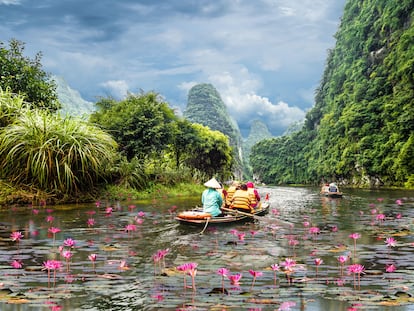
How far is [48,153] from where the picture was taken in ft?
54.1

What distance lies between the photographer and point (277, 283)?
5789 mm

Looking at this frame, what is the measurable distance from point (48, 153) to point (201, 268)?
37.9ft

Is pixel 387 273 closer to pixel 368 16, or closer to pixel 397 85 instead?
pixel 397 85

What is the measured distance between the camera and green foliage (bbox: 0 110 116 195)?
1642 centimetres

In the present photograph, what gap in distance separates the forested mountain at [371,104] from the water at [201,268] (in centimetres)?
3677

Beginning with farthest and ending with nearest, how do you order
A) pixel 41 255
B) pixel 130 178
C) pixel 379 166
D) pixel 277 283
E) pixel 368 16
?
pixel 368 16 → pixel 379 166 → pixel 130 178 → pixel 41 255 → pixel 277 283

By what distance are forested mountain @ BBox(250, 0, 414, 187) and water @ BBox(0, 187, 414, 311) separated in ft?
121

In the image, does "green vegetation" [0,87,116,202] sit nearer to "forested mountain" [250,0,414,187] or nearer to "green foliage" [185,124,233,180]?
"green foliage" [185,124,233,180]

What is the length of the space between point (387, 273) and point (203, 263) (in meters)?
2.87

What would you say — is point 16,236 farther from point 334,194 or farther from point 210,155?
point 210,155

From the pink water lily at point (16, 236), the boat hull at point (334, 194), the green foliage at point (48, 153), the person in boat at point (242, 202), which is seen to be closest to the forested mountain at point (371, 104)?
the boat hull at point (334, 194)

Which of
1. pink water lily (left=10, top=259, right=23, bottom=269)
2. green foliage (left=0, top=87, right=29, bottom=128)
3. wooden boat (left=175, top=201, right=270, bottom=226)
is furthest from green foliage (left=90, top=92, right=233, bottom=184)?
pink water lily (left=10, top=259, right=23, bottom=269)

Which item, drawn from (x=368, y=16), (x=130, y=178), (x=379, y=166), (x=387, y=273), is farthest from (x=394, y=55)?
(x=387, y=273)

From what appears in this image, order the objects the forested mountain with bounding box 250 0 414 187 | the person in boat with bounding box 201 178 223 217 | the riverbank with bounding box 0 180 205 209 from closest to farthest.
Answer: the person in boat with bounding box 201 178 223 217
the riverbank with bounding box 0 180 205 209
the forested mountain with bounding box 250 0 414 187
